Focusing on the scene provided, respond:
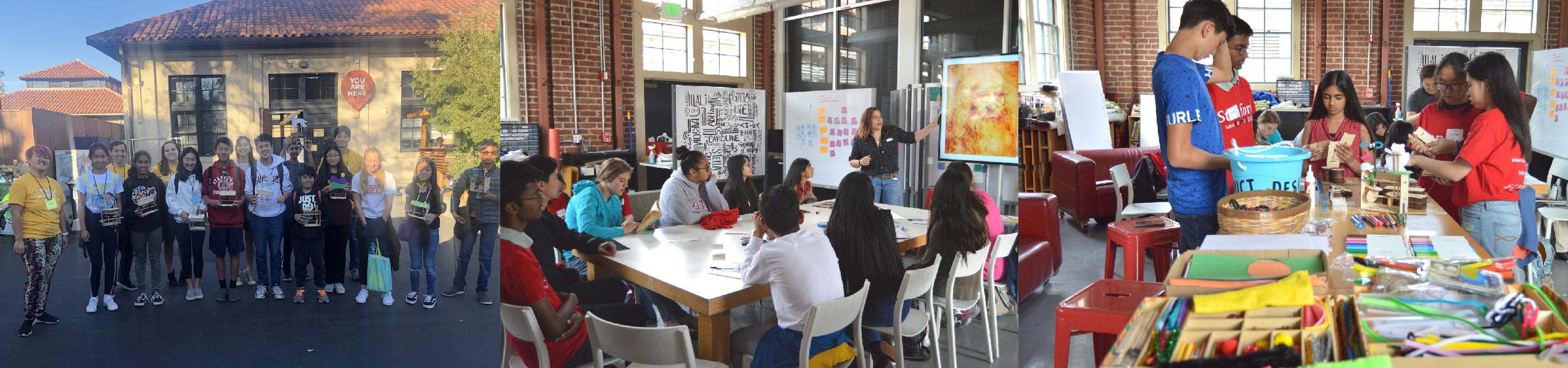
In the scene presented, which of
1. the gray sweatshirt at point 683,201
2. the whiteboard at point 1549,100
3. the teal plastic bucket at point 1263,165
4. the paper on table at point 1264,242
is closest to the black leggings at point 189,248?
the gray sweatshirt at point 683,201

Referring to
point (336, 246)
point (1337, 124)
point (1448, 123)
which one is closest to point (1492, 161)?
point (1448, 123)

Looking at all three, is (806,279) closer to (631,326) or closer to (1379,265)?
(631,326)

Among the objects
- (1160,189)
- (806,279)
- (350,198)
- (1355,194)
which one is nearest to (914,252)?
(806,279)

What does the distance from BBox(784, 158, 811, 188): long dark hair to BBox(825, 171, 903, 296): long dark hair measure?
0.11 m

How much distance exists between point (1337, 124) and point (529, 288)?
2935mm

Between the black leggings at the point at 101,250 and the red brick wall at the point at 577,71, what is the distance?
0.91 m

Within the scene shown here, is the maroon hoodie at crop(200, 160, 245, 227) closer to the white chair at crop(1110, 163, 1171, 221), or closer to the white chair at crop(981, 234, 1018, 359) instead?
the white chair at crop(981, 234, 1018, 359)

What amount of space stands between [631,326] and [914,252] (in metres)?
0.87

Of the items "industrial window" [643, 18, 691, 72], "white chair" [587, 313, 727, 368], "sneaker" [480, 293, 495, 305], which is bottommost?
"white chair" [587, 313, 727, 368]

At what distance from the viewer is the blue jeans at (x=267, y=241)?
1.75 m

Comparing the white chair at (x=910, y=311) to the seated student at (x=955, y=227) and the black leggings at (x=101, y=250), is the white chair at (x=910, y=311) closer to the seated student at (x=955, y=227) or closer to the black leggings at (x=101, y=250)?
the seated student at (x=955, y=227)

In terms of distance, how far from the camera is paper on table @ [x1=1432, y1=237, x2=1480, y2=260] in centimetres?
204

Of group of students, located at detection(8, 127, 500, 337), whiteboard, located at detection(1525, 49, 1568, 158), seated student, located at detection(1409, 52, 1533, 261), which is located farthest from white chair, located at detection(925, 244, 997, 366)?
whiteboard, located at detection(1525, 49, 1568, 158)

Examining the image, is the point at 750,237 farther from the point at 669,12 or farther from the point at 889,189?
the point at 669,12
